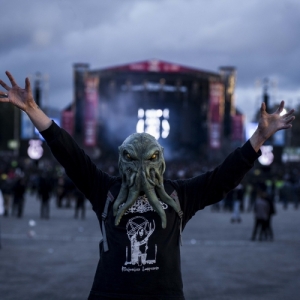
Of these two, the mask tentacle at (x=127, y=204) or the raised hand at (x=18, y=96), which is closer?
the mask tentacle at (x=127, y=204)

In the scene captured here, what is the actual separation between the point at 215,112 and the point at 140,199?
50.7 m

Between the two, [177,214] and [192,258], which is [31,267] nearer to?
[192,258]

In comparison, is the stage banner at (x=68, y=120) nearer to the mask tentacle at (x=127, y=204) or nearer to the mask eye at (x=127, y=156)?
the mask eye at (x=127, y=156)

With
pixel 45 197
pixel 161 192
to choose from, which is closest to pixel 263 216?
pixel 45 197

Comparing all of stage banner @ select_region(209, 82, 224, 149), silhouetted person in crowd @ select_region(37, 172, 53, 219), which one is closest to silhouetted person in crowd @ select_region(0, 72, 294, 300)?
silhouetted person in crowd @ select_region(37, 172, 53, 219)

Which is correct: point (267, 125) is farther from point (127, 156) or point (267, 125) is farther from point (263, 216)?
point (263, 216)

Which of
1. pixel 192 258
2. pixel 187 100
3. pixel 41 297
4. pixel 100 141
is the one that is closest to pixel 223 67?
pixel 187 100

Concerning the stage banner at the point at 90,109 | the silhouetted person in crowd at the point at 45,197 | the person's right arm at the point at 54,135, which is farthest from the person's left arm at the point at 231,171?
the stage banner at the point at 90,109

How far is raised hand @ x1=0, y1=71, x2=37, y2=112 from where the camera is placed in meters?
4.02

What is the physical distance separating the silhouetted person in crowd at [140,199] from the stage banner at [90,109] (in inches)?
1957

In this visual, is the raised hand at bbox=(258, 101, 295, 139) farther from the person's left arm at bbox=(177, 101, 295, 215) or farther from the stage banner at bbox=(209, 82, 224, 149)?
the stage banner at bbox=(209, 82, 224, 149)

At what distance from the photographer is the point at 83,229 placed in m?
22.3

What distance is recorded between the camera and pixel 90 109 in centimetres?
5375

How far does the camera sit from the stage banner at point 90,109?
53719mm
